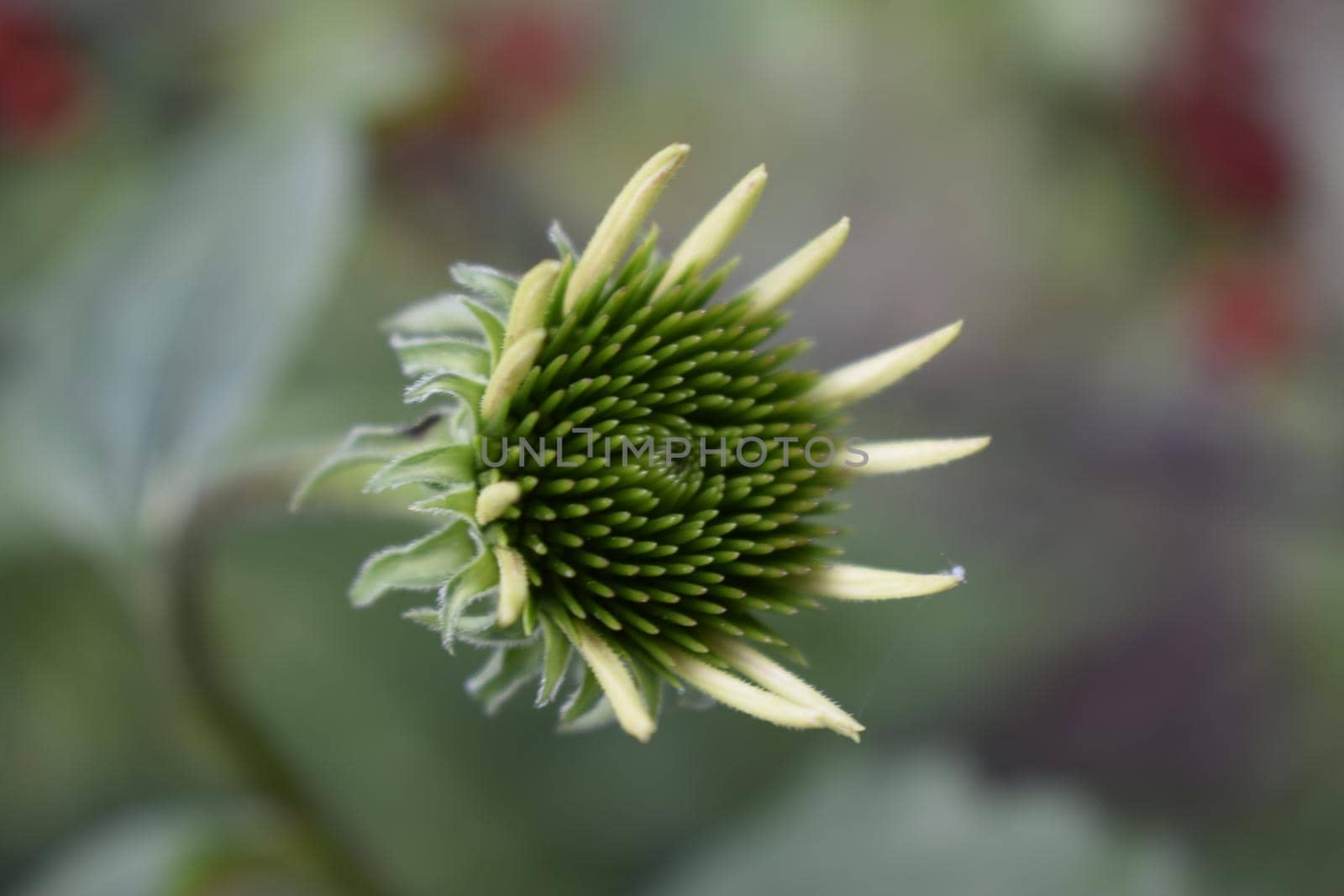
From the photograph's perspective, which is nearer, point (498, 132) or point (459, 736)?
point (459, 736)

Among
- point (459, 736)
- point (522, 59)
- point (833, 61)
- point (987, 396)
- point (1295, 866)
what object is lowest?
point (1295, 866)

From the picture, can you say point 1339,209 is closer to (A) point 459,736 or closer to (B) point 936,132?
(B) point 936,132

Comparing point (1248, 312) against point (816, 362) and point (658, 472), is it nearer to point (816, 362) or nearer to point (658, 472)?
point (816, 362)

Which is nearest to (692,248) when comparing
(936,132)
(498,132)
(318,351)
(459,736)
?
(459,736)

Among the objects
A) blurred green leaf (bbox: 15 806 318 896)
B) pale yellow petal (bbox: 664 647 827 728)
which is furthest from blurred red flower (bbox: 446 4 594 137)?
pale yellow petal (bbox: 664 647 827 728)

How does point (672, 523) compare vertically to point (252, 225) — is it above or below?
below

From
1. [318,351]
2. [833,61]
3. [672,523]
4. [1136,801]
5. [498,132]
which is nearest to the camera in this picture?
[672,523]

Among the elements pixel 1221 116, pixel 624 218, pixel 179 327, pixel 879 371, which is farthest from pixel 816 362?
pixel 624 218

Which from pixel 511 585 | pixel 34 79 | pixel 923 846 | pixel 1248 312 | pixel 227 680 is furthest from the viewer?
pixel 1248 312

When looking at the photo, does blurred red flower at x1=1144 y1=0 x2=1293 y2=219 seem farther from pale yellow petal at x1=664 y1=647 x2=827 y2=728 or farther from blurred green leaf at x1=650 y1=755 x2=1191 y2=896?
pale yellow petal at x1=664 y1=647 x2=827 y2=728
